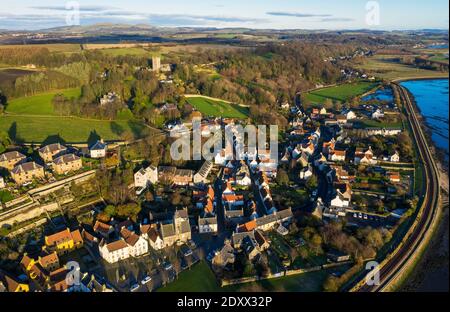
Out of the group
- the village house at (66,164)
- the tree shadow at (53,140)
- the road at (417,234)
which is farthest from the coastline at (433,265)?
the tree shadow at (53,140)

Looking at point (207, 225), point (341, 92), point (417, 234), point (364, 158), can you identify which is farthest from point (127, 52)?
point (417, 234)

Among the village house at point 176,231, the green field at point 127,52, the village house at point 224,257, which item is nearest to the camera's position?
the village house at point 224,257

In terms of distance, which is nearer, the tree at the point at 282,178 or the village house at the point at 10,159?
the village house at the point at 10,159

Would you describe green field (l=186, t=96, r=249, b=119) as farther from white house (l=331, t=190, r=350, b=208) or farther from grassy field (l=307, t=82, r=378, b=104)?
white house (l=331, t=190, r=350, b=208)

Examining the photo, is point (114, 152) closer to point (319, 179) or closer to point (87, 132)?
point (87, 132)

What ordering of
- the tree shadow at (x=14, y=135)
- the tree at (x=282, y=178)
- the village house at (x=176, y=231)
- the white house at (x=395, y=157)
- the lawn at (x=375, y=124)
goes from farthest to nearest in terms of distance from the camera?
the lawn at (x=375, y=124), the white house at (x=395, y=157), the tree shadow at (x=14, y=135), the tree at (x=282, y=178), the village house at (x=176, y=231)

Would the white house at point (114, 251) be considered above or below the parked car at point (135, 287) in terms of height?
above

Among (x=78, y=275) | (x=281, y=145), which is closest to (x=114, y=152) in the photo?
(x=78, y=275)

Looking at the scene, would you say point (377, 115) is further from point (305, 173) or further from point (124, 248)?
point (124, 248)

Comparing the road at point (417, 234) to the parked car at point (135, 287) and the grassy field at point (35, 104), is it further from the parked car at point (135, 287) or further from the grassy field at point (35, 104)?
the grassy field at point (35, 104)
